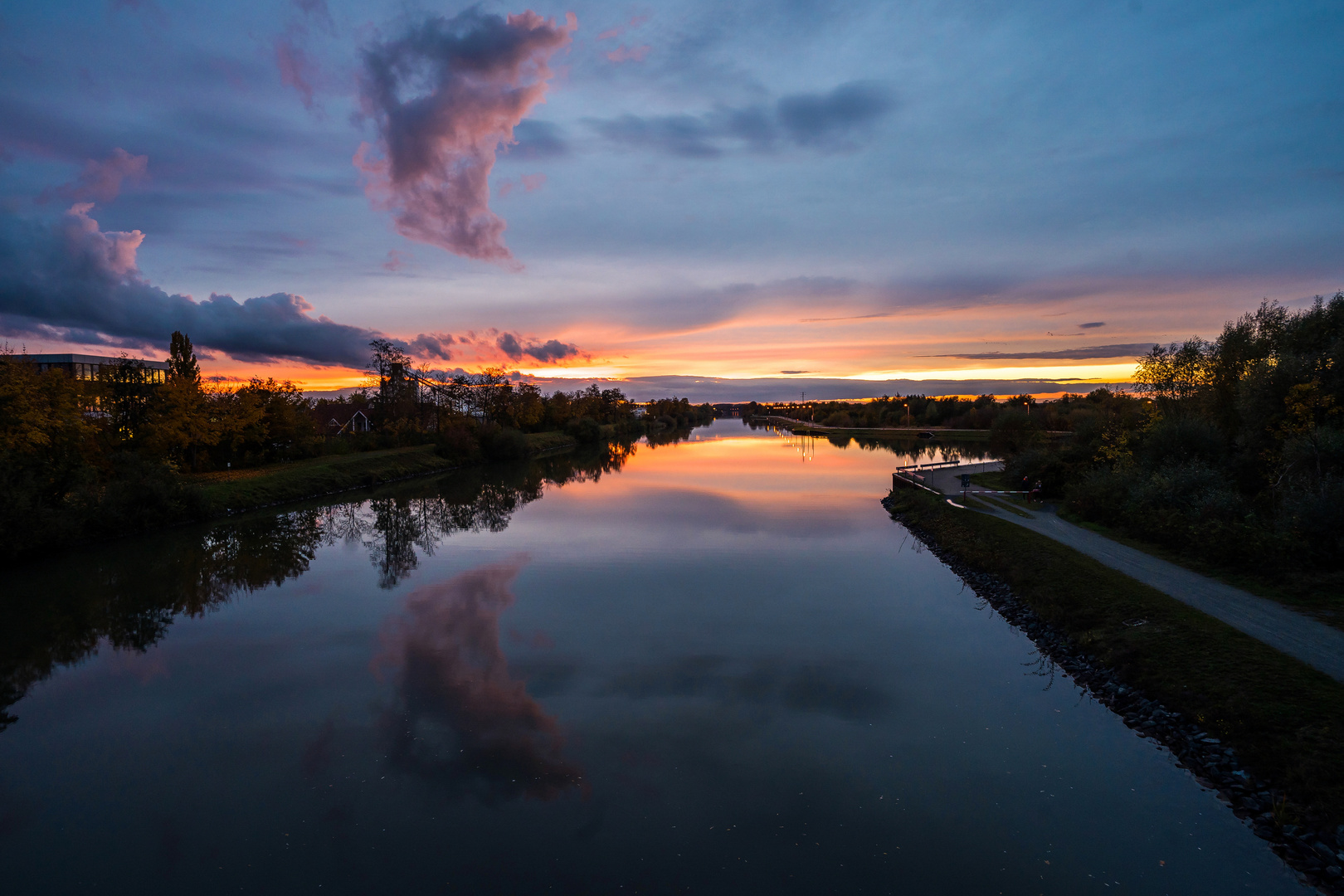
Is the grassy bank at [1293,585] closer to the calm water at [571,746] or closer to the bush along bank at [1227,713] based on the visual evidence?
the bush along bank at [1227,713]

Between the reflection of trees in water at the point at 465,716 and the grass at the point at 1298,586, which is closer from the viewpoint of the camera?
the reflection of trees in water at the point at 465,716

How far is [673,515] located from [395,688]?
638 inches

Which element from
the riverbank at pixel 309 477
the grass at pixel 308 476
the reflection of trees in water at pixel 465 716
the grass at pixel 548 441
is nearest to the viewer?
the reflection of trees in water at pixel 465 716

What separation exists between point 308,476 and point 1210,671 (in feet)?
111

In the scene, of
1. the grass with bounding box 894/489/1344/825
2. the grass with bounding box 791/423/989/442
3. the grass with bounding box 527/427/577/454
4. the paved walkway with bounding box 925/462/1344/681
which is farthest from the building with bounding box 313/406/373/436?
the grass with bounding box 894/489/1344/825

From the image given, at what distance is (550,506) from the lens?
1128 inches

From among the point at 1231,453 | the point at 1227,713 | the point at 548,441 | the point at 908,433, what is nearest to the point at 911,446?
the point at 908,433

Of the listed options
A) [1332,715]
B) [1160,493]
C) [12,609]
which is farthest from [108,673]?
[1160,493]

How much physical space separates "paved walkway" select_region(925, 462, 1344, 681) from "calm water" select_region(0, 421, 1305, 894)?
278 cm

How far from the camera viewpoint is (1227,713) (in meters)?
7.70

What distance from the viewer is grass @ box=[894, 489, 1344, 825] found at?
665cm

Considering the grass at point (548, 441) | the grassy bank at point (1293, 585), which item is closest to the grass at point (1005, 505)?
the grassy bank at point (1293, 585)

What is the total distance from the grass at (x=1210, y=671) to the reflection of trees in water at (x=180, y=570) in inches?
598

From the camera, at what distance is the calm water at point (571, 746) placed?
5992 millimetres
